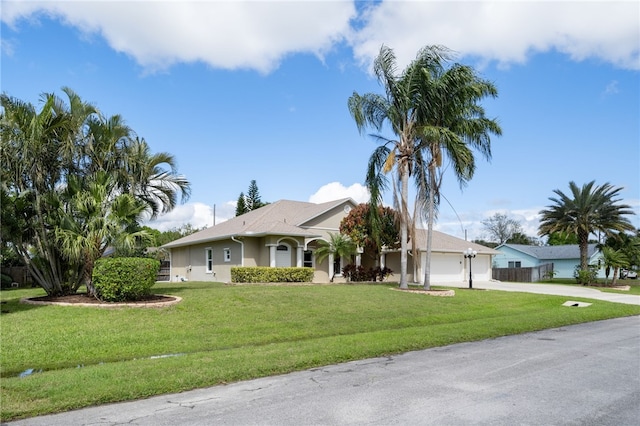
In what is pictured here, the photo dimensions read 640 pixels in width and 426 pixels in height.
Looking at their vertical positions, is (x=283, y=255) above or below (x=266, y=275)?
above

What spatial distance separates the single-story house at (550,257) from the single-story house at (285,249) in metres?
17.2

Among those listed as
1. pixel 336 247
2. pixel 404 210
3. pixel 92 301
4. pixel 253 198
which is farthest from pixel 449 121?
pixel 253 198

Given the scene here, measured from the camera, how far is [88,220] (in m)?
13.4

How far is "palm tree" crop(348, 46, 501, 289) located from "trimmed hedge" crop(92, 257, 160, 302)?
11.5 meters

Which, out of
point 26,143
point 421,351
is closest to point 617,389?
point 421,351

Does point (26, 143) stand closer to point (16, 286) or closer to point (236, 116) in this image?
point (236, 116)

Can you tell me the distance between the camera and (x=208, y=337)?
998 cm

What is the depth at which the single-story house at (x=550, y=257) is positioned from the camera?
46531mm

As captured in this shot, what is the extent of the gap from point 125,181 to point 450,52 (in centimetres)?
1413

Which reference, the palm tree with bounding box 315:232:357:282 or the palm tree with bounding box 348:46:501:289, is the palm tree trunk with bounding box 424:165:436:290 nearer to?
the palm tree with bounding box 348:46:501:289

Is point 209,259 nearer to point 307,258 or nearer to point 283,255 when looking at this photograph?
point 283,255

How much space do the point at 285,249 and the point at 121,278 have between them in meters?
13.3

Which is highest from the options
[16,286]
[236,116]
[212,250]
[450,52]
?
[450,52]

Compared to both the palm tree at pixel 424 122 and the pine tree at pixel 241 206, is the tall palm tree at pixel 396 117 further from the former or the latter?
the pine tree at pixel 241 206
